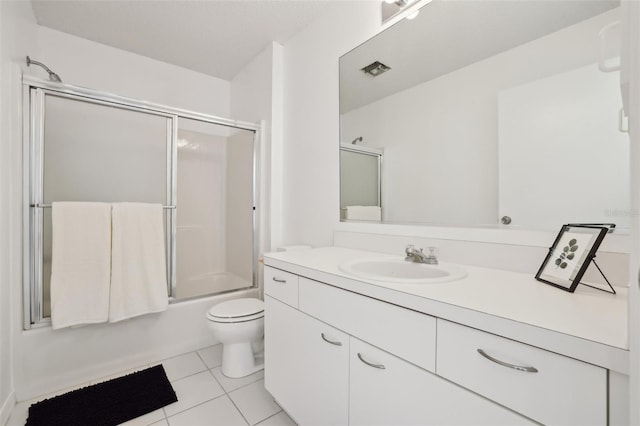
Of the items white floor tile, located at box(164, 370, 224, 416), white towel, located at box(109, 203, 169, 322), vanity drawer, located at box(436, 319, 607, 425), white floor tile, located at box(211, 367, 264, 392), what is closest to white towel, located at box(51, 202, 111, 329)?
white towel, located at box(109, 203, 169, 322)

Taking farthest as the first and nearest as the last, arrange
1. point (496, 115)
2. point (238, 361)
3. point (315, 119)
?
point (315, 119) → point (238, 361) → point (496, 115)

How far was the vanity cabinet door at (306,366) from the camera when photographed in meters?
1.01

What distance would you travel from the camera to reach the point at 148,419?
4.49ft

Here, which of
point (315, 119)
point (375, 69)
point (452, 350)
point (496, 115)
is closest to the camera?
point (452, 350)

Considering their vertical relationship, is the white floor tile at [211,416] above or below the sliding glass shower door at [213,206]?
below

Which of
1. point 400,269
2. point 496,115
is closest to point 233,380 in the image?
point 400,269

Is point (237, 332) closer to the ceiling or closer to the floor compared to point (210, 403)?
closer to the ceiling

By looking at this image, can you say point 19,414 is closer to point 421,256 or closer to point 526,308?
point 421,256

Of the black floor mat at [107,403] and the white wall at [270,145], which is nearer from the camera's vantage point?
the black floor mat at [107,403]

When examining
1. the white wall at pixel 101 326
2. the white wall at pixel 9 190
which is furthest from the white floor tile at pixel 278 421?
the white wall at pixel 9 190

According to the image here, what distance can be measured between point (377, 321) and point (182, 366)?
1617mm

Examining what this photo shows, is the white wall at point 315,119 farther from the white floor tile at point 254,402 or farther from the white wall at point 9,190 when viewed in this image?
the white wall at point 9,190

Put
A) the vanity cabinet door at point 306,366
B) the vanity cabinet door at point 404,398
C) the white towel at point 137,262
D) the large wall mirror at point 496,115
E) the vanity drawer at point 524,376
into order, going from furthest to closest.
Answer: the white towel at point 137,262 → the vanity cabinet door at point 306,366 → the large wall mirror at point 496,115 → the vanity cabinet door at point 404,398 → the vanity drawer at point 524,376

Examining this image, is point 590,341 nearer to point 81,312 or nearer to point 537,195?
point 537,195
